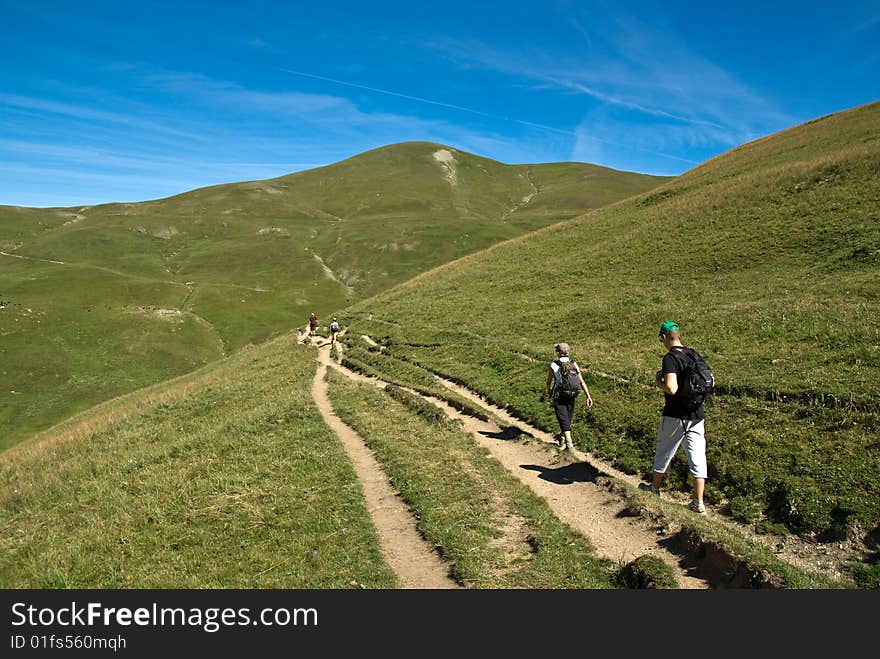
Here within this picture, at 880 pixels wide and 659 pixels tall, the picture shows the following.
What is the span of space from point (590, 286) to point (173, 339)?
61.3m

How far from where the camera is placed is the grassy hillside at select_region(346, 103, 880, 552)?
1186 cm

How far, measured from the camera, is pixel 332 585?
340 inches

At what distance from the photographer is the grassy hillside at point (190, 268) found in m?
60.2

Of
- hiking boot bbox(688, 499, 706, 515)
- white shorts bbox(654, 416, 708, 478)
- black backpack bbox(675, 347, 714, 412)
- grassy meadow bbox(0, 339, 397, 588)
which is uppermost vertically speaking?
black backpack bbox(675, 347, 714, 412)

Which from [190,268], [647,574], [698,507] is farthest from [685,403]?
[190,268]

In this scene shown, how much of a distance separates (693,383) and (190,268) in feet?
401

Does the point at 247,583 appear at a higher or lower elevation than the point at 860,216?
lower

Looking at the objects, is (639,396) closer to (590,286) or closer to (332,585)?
(332,585)

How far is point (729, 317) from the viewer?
23094 millimetres

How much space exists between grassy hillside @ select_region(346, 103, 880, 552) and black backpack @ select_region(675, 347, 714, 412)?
9.91 ft

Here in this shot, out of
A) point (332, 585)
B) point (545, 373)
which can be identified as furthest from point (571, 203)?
point (332, 585)

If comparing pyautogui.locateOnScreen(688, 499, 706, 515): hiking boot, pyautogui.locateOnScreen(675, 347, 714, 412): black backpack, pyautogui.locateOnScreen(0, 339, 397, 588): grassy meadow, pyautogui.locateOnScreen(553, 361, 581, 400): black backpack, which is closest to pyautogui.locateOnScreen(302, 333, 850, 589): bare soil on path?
pyautogui.locateOnScreen(688, 499, 706, 515): hiking boot

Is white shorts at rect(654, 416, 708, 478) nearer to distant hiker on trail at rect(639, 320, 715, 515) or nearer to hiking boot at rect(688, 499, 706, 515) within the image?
distant hiker on trail at rect(639, 320, 715, 515)

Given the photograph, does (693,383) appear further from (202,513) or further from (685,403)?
(202,513)
